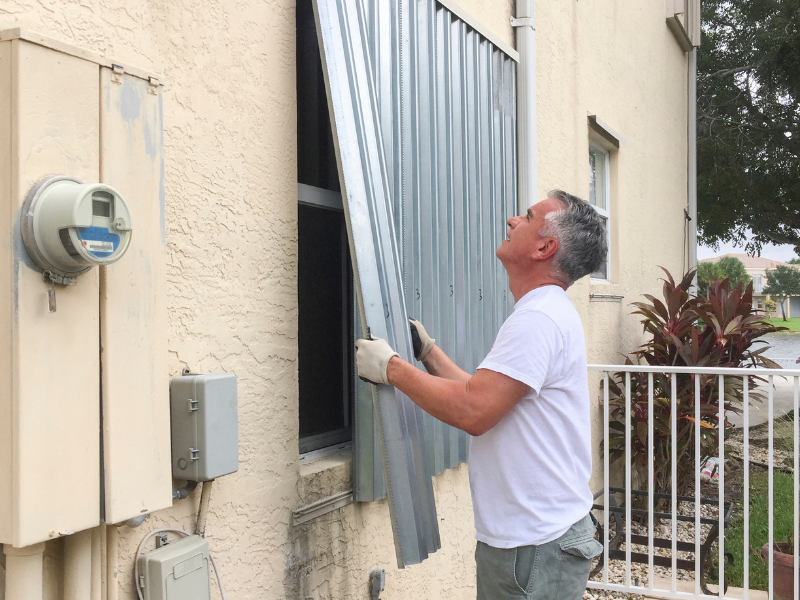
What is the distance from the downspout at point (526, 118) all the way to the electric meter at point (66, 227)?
2.99 m

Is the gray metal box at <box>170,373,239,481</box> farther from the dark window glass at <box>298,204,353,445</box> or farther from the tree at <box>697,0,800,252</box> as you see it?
the tree at <box>697,0,800,252</box>

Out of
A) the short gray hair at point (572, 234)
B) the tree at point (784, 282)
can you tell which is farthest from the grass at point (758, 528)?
the tree at point (784, 282)

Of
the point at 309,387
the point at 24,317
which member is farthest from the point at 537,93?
the point at 24,317

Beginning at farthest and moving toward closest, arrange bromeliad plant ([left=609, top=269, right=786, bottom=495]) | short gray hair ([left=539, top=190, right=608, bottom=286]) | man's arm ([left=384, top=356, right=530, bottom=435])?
1. bromeliad plant ([left=609, top=269, right=786, bottom=495])
2. short gray hair ([left=539, top=190, right=608, bottom=286])
3. man's arm ([left=384, top=356, right=530, bottom=435])

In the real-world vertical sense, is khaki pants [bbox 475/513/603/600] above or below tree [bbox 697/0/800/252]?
below

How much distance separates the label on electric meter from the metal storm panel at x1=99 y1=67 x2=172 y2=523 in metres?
0.11

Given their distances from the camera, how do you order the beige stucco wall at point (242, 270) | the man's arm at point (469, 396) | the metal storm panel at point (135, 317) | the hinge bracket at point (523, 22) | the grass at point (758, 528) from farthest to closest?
the grass at point (758, 528)
the hinge bracket at point (523, 22)
the man's arm at point (469, 396)
the beige stucco wall at point (242, 270)
the metal storm panel at point (135, 317)

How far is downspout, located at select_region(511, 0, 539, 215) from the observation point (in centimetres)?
421

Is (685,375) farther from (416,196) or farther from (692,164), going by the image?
(692,164)

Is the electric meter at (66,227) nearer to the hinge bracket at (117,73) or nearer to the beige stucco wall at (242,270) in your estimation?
the hinge bracket at (117,73)

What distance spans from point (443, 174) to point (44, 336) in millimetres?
2070

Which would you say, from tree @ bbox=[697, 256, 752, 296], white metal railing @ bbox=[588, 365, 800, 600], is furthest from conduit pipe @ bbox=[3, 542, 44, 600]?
tree @ bbox=[697, 256, 752, 296]

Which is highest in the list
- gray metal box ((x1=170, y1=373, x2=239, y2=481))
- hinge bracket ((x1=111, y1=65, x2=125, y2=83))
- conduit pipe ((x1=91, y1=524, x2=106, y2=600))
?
hinge bracket ((x1=111, y1=65, x2=125, y2=83))

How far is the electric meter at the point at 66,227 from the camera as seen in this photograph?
147 centimetres
